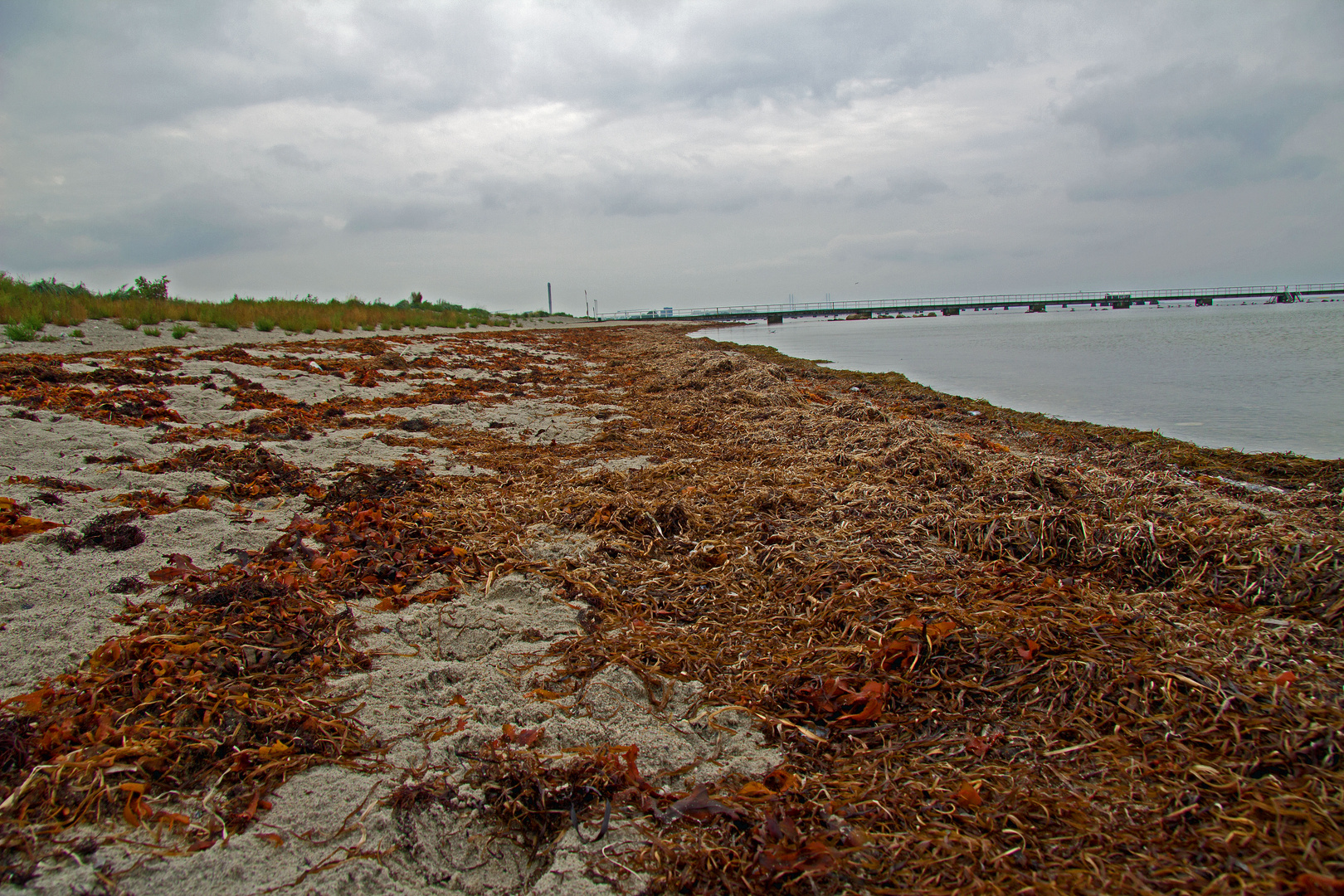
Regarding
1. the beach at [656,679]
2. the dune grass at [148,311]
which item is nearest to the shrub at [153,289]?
the dune grass at [148,311]

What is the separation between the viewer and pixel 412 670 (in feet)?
6.18

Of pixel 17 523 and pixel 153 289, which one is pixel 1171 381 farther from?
pixel 153 289

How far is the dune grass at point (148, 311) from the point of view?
9211 millimetres

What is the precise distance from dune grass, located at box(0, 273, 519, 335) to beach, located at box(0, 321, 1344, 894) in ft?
25.6

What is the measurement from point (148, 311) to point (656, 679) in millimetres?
13519

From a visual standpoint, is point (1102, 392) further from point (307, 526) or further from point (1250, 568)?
point (307, 526)

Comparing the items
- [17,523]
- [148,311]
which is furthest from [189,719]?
[148,311]

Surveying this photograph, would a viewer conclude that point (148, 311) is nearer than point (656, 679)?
No

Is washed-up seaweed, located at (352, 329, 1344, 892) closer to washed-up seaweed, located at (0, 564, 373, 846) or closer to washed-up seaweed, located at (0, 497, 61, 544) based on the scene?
washed-up seaweed, located at (0, 564, 373, 846)

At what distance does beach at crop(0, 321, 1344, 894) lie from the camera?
122cm

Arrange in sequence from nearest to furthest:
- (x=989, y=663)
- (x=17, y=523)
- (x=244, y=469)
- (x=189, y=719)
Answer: (x=189, y=719)
(x=989, y=663)
(x=17, y=523)
(x=244, y=469)

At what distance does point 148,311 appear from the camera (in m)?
11.1

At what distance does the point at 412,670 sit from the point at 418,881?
76cm

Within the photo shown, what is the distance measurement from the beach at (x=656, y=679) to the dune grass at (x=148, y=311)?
779 cm
